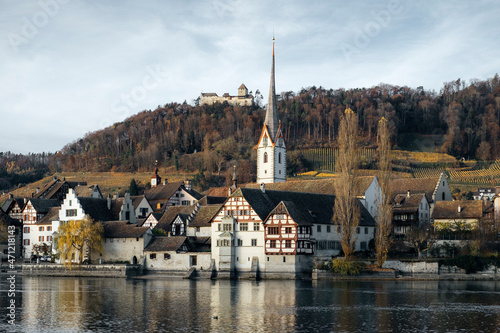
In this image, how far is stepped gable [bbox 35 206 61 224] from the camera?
90162 mm

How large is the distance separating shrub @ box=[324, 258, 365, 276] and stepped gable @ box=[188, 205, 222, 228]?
53.7 feet

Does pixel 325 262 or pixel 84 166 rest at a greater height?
pixel 84 166

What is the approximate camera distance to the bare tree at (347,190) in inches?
2778

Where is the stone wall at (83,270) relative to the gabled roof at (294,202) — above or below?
below

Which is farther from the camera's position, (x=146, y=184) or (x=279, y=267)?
(x=146, y=184)

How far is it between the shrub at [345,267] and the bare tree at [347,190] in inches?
59.0

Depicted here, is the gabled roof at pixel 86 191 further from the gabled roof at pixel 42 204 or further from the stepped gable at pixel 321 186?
the stepped gable at pixel 321 186

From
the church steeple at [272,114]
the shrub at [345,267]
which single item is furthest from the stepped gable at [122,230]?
the church steeple at [272,114]

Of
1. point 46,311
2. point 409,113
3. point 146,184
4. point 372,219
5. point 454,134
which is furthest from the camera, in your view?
point 409,113

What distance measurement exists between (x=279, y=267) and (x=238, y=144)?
340 feet

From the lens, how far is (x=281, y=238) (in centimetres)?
6956

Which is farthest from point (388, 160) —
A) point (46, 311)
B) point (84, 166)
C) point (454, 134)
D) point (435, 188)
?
point (84, 166)

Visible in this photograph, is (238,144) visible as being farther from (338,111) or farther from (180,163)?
(338,111)

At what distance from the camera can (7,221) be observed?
95.5 meters
